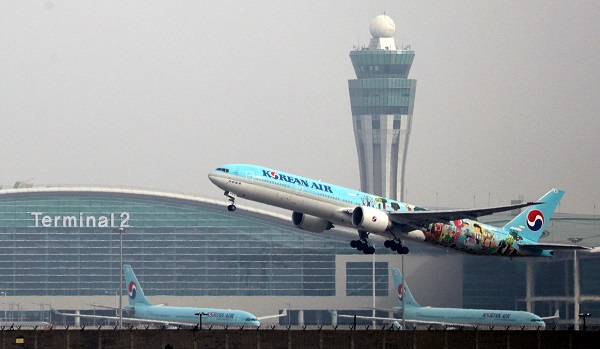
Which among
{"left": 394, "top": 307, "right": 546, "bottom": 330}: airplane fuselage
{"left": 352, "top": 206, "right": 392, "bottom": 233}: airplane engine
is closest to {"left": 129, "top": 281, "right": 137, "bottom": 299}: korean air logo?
{"left": 394, "top": 307, "right": 546, "bottom": 330}: airplane fuselage

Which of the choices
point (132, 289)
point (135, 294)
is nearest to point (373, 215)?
point (135, 294)

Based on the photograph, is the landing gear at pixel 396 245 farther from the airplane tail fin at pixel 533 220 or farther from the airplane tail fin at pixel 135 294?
the airplane tail fin at pixel 135 294

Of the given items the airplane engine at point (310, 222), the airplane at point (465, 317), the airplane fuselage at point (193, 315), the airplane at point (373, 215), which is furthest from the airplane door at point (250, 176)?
the airplane at point (465, 317)

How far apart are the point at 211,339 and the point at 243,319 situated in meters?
56.7

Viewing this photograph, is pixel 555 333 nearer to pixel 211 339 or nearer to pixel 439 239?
pixel 439 239

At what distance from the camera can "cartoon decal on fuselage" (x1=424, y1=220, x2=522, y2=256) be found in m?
117

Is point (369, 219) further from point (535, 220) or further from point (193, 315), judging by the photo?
point (193, 315)

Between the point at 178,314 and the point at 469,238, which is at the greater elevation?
the point at 469,238

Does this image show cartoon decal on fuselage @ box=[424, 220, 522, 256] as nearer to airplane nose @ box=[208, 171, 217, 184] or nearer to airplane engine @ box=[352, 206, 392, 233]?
airplane engine @ box=[352, 206, 392, 233]

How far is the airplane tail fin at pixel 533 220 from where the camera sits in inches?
4956

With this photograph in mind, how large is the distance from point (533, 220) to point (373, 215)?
22.0 metres

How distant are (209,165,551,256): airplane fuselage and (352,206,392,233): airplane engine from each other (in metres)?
0.43

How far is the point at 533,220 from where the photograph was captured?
127250 millimetres

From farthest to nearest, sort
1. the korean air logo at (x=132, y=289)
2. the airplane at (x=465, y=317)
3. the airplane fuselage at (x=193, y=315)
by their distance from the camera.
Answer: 1. the korean air logo at (x=132, y=289)
2. the airplane fuselage at (x=193, y=315)
3. the airplane at (x=465, y=317)
